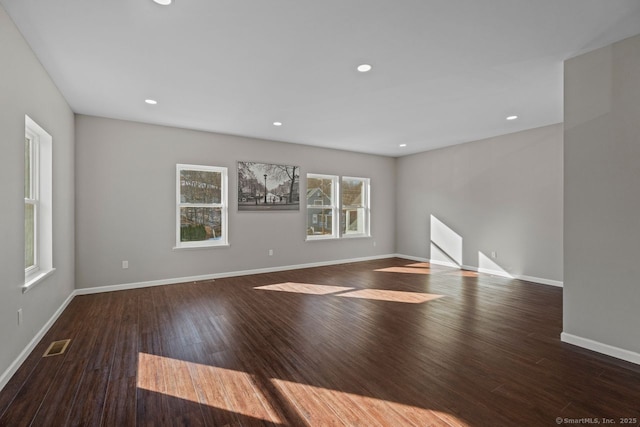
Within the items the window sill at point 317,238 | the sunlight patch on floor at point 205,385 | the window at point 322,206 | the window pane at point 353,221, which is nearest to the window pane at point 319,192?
the window at point 322,206

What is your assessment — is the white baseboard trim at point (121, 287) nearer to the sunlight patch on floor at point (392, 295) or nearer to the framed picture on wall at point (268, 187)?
the framed picture on wall at point (268, 187)

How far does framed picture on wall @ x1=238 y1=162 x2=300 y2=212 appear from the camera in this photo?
5.68 metres

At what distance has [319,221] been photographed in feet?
22.3

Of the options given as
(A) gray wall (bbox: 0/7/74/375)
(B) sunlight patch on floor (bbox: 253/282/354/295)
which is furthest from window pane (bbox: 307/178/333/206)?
(A) gray wall (bbox: 0/7/74/375)

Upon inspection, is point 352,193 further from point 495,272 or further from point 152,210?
point 152,210

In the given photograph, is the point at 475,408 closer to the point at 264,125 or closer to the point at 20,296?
the point at 20,296

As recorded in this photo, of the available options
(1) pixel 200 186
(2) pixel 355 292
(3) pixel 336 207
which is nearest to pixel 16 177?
(1) pixel 200 186

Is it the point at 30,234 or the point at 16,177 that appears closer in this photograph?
the point at 16,177

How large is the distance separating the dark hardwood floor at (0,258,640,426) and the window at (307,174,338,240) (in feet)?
9.01

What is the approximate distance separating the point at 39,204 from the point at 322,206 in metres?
4.77

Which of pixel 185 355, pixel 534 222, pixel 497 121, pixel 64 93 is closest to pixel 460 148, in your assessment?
pixel 497 121

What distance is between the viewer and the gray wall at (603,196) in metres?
2.47

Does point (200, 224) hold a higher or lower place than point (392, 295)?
higher

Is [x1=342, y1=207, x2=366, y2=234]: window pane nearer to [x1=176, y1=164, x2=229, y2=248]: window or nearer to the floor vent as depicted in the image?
[x1=176, y1=164, x2=229, y2=248]: window
